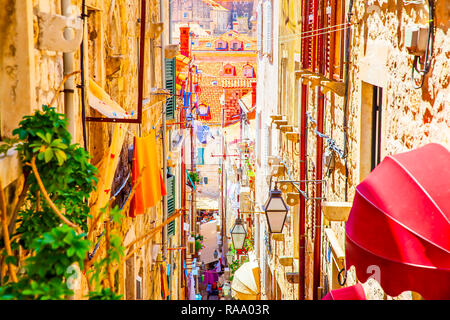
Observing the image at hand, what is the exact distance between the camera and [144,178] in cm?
794

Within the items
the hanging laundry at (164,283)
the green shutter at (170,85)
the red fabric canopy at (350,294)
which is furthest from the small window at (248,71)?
the red fabric canopy at (350,294)

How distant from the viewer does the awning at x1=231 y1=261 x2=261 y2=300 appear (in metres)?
18.3

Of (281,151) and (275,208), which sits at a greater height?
(275,208)

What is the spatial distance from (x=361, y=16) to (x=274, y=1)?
40.3ft

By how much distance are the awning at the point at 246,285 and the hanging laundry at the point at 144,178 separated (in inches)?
412

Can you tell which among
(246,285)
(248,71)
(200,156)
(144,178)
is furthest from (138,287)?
(248,71)

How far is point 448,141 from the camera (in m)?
3.80

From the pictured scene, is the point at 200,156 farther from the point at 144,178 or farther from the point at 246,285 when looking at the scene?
the point at 144,178

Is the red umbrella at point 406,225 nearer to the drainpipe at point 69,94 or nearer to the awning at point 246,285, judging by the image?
the drainpipe at point 69,94

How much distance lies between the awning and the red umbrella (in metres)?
14.5

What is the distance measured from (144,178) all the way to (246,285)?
1122cm

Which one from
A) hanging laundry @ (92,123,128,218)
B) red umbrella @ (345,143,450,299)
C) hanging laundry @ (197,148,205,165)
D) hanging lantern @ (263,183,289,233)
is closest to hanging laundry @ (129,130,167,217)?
hanging laundry @ (92,123,128,218)

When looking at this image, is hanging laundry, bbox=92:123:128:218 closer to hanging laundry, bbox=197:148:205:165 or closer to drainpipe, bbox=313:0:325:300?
drainpipe, bbox=313:0:325:300
